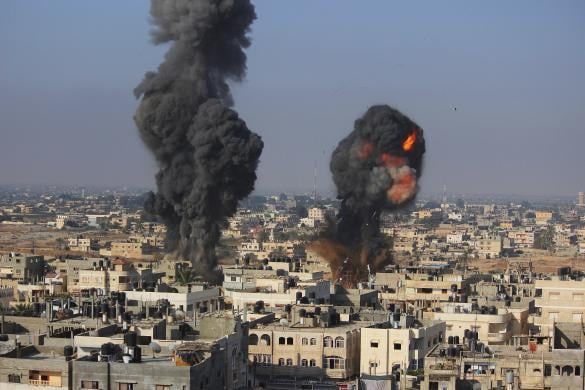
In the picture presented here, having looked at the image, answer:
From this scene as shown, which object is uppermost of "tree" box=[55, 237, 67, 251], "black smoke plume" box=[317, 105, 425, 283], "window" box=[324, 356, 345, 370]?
"black smoke plume" box=[317, 105, 425, 283]

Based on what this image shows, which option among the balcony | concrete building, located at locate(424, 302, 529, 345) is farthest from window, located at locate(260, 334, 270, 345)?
the balcony

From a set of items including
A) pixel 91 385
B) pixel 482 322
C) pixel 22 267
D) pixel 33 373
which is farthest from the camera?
pixel 22 267

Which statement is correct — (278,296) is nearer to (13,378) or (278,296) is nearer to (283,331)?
(283,331)

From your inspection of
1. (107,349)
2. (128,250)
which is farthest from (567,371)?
(128,250)

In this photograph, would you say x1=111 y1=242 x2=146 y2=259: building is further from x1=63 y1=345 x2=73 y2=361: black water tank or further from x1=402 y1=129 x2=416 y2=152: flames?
x1=63 y1=345 x2=73 y2=361: black water tank

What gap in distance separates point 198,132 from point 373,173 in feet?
48.3

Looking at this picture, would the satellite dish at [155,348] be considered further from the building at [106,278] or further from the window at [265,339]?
the building at [106,278]

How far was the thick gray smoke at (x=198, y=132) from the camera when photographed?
10112cm

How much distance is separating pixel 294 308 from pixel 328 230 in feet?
184

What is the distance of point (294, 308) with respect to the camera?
5666 centimetres

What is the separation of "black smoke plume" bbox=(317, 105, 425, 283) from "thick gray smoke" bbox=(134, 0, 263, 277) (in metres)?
9.62

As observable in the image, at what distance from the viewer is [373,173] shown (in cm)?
11031

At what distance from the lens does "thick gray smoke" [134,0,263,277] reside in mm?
101125

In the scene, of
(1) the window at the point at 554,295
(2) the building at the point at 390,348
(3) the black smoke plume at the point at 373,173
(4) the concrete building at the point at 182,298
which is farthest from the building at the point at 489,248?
(2) the building at the point at 390,348
